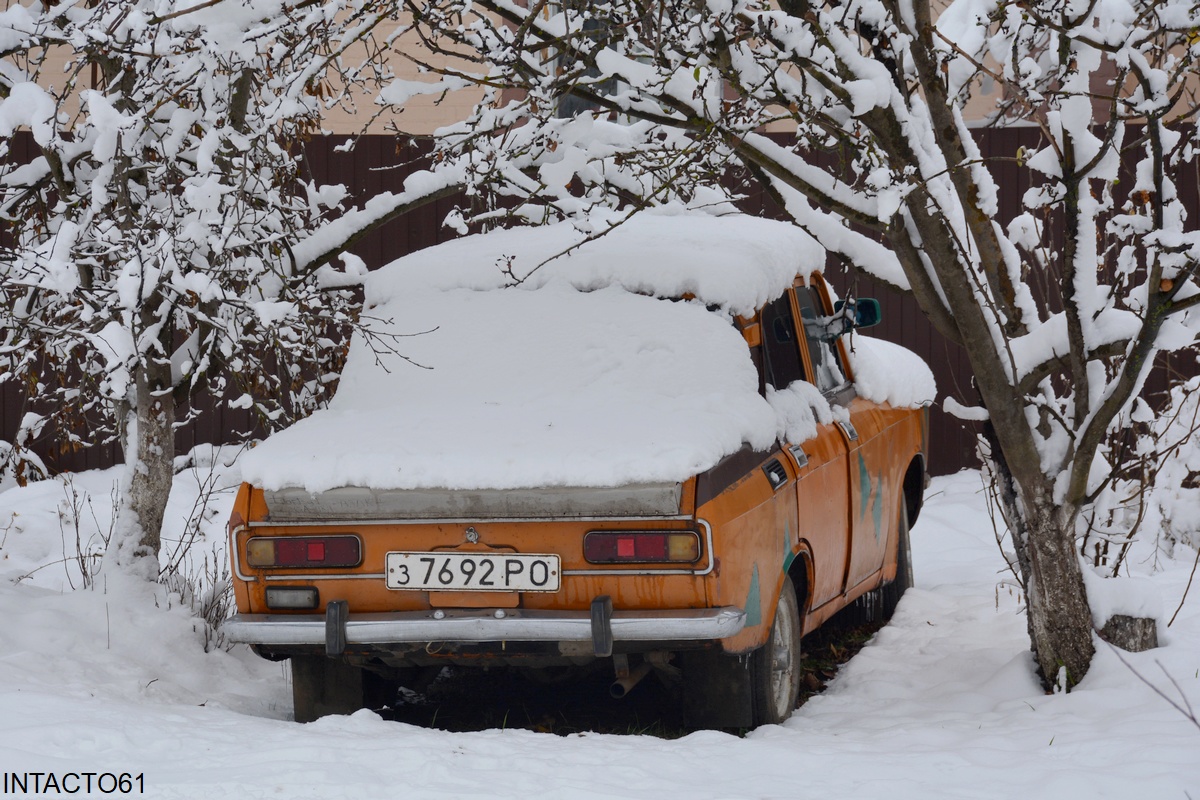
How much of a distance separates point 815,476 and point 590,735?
1.27m

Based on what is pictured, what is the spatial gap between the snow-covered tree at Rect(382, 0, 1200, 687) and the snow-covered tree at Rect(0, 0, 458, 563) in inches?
31.7

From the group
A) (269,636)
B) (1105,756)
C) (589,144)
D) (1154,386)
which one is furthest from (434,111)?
(1105,756)

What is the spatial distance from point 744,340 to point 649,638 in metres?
1.21

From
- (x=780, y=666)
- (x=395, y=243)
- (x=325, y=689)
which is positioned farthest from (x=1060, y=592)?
(x=395, y=243)

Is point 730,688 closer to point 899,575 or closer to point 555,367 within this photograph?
point 555,367

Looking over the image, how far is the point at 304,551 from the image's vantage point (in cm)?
414

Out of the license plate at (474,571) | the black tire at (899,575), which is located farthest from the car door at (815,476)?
the black tire at (899,575)

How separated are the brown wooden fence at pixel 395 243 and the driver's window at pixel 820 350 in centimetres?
388

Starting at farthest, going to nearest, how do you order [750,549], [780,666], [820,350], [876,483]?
[876,483] → [820,350] → [780,666] → [750,549]

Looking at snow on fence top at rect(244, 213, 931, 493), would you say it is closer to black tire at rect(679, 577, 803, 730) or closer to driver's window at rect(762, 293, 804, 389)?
driver's window at rect(762, 293, 804, 389)

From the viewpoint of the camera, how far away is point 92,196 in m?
4.96

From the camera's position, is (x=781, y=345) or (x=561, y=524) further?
(x=781, y=345)

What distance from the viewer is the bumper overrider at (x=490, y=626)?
3.88m

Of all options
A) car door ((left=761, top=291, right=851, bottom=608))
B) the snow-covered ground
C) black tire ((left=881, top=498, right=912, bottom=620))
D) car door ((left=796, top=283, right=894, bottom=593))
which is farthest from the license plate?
black tire ((left=881, top=498, right=912, bottom=620))
